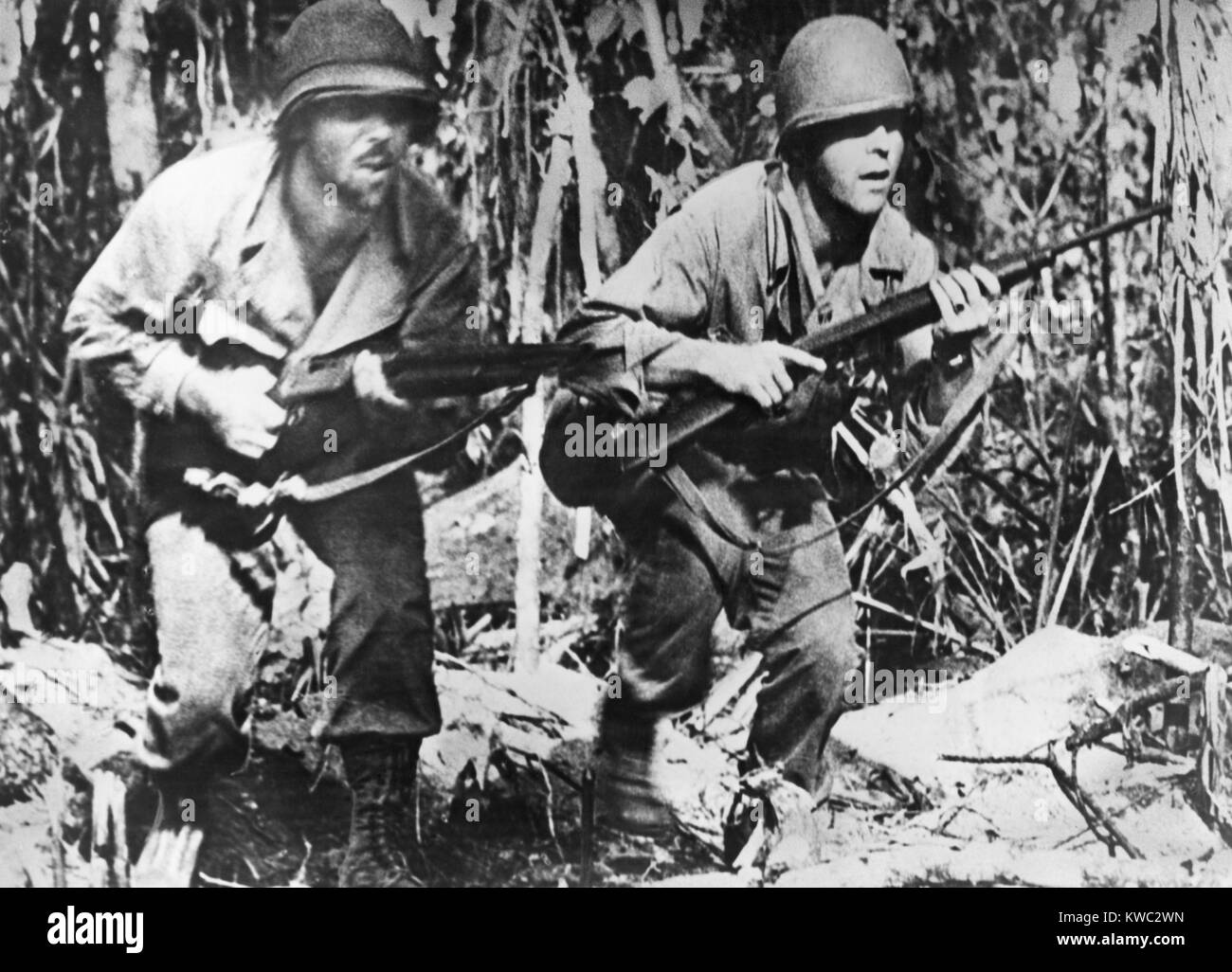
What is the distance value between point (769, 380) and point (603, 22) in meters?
1.13

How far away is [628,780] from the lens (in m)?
4.56

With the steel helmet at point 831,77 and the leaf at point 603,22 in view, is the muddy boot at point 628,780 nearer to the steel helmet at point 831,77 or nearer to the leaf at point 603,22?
the steel helmet at point 831,77

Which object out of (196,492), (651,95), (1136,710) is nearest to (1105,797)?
(1136,710)

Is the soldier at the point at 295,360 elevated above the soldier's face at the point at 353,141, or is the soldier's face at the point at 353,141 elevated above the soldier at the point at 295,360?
the soldier's face at the point at 353,141

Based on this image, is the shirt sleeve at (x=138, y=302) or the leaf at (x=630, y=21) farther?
the leaf at (x=630, y=21)

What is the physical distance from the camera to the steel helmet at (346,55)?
452 cm

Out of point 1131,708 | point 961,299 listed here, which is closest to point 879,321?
point 961,299

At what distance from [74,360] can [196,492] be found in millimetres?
508

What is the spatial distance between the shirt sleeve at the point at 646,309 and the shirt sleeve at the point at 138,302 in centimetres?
110

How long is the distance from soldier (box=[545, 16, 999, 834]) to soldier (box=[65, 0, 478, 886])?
1.73 ft

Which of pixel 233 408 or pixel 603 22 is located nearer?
pixel 233 408

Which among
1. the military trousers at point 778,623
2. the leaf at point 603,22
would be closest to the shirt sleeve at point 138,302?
the leaf at point 603,22
